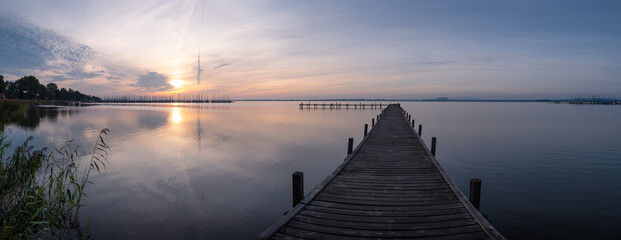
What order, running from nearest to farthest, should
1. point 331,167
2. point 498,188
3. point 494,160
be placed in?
point 498,188, point 331,167, point 494,160

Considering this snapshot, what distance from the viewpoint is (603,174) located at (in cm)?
1398

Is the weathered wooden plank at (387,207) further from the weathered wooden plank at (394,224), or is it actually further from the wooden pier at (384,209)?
the weathered wooden plank at (394,224)

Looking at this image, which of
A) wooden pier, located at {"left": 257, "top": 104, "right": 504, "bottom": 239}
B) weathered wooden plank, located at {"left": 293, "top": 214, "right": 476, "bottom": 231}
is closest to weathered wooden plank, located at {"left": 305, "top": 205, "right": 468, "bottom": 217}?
wooden pier, located at {"left": 257, "top": 104, "right": 504, "bottom": 239}

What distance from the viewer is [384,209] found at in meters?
5.98

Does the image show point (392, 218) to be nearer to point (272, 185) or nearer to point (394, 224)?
point (394, 224)

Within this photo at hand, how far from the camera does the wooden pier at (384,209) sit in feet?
16.1

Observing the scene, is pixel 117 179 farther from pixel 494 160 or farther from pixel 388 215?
pixel 494 160

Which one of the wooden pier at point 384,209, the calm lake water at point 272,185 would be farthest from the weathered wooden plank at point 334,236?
the calm lake water at point 272,185

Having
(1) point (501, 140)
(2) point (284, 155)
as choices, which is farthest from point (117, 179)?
(1) point (501, 140)

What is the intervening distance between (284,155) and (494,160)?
12.8 meters

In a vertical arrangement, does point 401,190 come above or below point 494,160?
above

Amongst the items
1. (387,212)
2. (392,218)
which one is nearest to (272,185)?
(387,212)

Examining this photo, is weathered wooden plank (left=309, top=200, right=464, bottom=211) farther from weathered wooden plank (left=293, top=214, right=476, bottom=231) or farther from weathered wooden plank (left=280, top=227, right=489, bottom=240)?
weathered wooden plank (left=280, top=227, right=489, bottom=240)

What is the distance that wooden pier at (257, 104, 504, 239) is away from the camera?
194 inches
